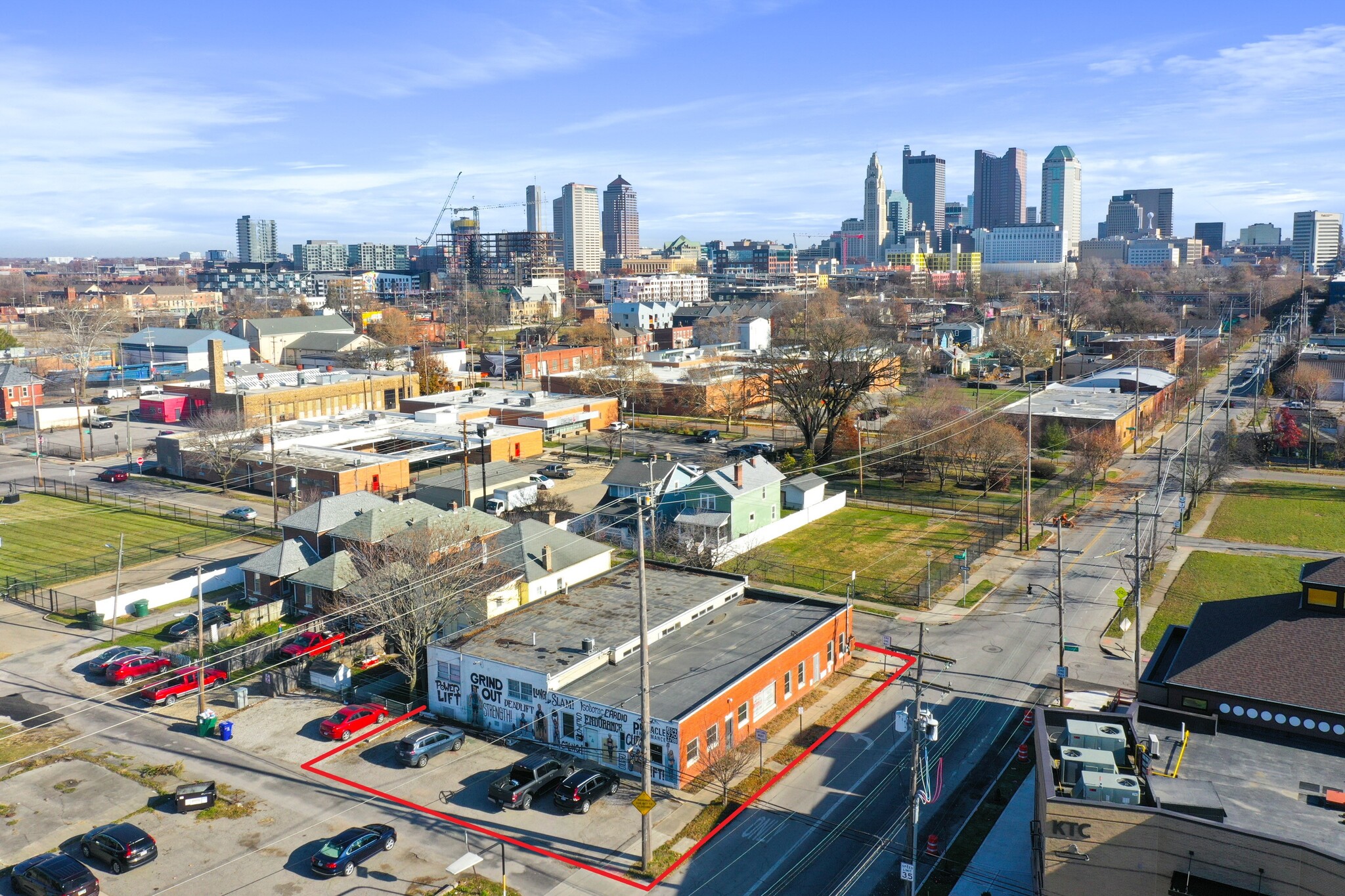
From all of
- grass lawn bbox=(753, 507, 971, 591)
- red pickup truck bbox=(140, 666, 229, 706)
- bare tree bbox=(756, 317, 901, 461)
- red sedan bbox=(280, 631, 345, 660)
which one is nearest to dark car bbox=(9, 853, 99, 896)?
red pickup truck bbox=(140, 666, 229, 706)

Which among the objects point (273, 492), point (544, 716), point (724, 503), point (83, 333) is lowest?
point (544, 716)

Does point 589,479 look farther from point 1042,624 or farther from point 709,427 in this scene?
point 1042,624

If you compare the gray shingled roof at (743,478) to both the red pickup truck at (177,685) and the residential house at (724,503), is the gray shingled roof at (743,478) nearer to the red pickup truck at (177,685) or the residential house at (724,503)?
the residential house at (724,503)

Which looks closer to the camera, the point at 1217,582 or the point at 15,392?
the point at 1217,582

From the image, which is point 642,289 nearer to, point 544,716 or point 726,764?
→ point 544,716

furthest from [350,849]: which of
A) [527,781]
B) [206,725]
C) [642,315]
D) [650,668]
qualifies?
[642,315]

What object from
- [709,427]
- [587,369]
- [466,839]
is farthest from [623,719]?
[587,369]
